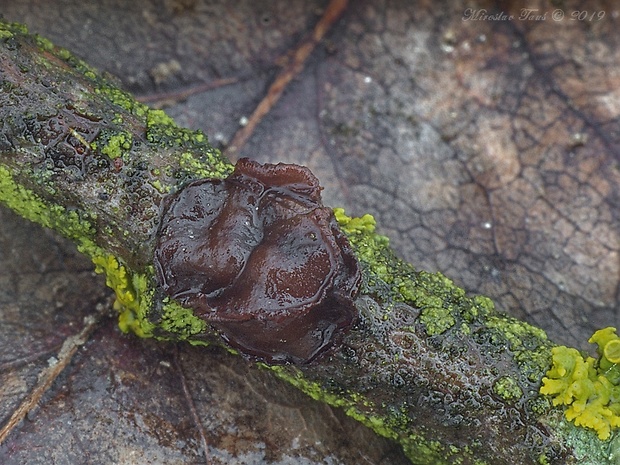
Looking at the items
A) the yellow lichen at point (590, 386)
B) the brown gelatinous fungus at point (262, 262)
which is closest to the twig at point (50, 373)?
the brown gelatinous fungus at point (262, 262)

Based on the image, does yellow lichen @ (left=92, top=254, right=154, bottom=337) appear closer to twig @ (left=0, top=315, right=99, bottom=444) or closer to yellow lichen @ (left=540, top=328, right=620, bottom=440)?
twig @ (left=0, top=315, right=99, bottom=444)

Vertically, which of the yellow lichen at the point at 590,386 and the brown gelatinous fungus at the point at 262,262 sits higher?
the yellow lichen at the point at 590,386

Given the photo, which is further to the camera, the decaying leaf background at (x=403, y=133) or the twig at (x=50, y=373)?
the decaying leaf background at (x=403, y=133)

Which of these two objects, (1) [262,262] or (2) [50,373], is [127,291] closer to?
(2) [50,373]

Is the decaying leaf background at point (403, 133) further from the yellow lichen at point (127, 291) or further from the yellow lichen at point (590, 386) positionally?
the yellow lichen at point (590, 386)

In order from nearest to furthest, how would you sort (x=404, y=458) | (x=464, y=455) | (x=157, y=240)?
(x=157, y=240) < (x=464, y=455) < (x=404, y=458)

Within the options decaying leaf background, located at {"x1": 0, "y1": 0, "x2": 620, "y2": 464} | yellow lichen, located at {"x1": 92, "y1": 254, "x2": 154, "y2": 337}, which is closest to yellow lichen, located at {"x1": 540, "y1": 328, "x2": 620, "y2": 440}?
decaying leaf background, located at {"x1": 0, "y1": 0, "x2": 620, "y2": 464}

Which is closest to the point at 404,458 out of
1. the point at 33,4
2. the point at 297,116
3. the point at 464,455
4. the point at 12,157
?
the point at 464,455

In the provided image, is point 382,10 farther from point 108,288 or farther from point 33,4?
point 108,288
